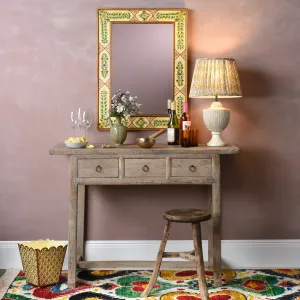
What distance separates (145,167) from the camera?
12.2 feet

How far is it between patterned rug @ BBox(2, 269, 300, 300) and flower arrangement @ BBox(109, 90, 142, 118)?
1134 millimetres

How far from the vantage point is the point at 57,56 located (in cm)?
418

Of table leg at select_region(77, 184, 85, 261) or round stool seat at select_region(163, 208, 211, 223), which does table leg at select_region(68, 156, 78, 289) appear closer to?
table leg at select_region(77, 184, 85, 261)

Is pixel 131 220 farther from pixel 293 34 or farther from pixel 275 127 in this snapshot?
pixel 293 34

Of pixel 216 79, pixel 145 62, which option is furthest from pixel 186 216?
pixel 145 62

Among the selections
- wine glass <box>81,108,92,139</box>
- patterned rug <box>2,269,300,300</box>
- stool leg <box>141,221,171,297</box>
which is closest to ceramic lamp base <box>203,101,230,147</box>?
stool leg <box>141,221,171,297</box>

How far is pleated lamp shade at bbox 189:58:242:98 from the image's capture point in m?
3.83

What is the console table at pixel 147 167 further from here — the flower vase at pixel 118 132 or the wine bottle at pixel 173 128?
the wine bottle at pixel 173 128

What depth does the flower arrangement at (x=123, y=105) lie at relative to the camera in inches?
152

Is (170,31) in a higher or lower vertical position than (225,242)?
higher

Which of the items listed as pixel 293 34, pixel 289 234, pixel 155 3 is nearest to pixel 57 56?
pixel 155 3

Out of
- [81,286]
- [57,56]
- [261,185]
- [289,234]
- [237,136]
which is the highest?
[57,56]

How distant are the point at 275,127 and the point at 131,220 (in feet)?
4.17

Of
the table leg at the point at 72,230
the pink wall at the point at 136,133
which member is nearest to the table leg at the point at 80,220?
the pink wall at the point at 136,133
